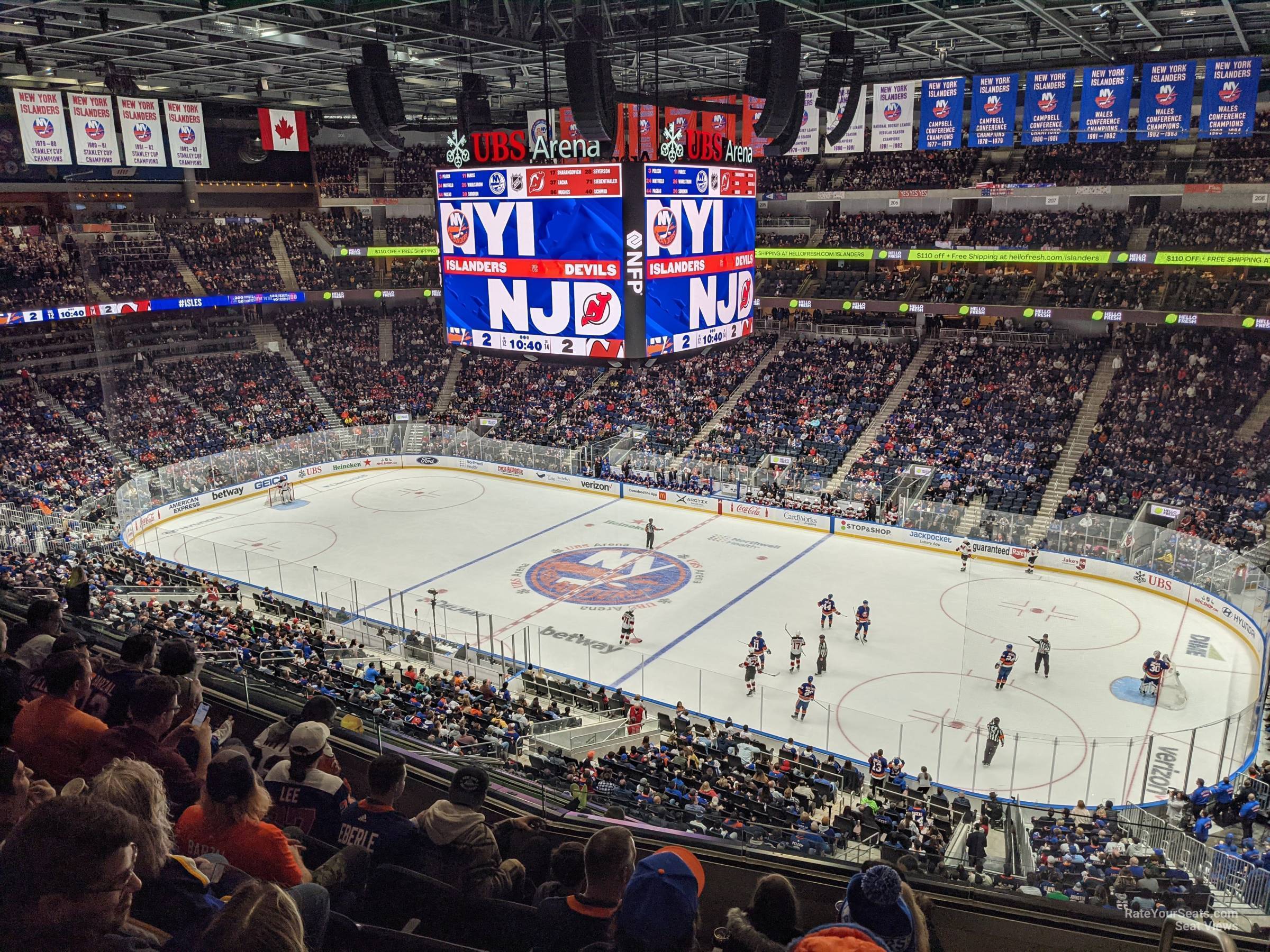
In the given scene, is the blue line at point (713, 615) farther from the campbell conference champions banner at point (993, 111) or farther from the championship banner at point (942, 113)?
the campbell conference champions banner at point (993, 111)

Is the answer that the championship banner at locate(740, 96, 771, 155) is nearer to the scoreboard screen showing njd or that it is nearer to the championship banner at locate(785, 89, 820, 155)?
the championship banner at locate(785, 89, 820, 155)

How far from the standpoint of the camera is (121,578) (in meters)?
22.6

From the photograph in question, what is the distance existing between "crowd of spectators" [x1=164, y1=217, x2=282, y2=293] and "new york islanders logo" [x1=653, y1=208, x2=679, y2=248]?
1315 inches

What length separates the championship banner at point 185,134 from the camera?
107 feet

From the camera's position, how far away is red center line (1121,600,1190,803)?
16312 millimetres

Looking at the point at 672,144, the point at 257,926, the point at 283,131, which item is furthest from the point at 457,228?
the point at 283,131

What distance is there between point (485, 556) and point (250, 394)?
2010 cm

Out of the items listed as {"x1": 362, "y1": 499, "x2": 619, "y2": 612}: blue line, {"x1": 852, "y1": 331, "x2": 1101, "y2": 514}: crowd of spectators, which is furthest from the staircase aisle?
{"x1": 362, "y1": 499, "x2": 619, "y2": 612}: blue line

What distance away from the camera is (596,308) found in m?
18.3

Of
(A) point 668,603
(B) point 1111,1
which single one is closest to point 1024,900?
(A) point 668,603

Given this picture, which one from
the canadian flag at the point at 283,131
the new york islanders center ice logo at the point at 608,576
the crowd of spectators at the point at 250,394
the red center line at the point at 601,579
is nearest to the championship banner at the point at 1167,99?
the new york islanders center ice logo at the point at 608,576

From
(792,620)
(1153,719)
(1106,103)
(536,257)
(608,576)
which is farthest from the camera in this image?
(608,576)

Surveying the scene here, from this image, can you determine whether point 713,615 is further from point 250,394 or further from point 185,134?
point 250,394

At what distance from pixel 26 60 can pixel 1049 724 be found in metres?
32.4
